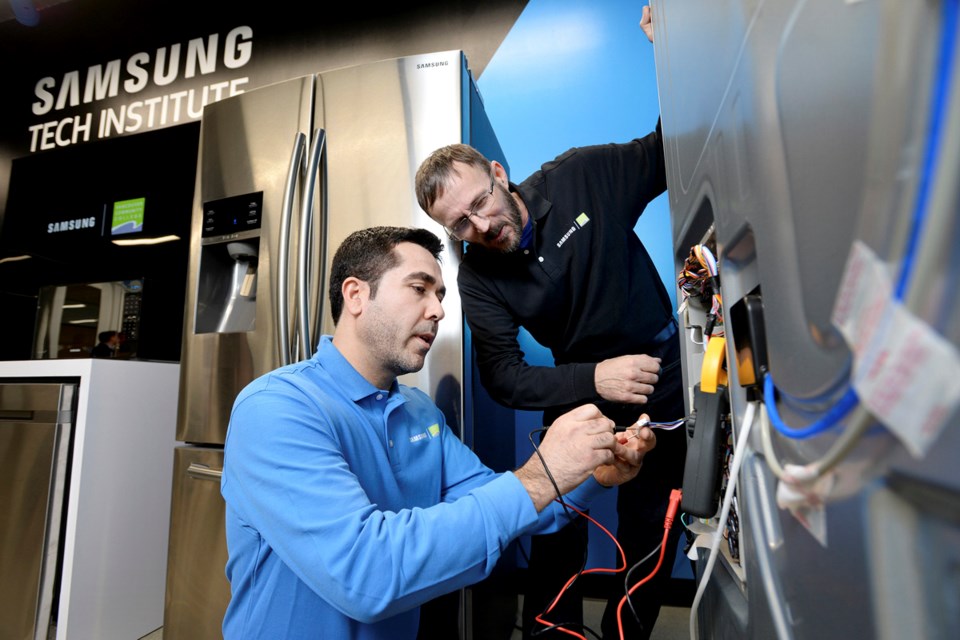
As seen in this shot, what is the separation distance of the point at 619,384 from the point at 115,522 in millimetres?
1593

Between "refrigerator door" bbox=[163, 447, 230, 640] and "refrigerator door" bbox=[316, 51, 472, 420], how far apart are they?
22.1 inches

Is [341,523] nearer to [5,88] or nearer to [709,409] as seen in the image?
[709,409]

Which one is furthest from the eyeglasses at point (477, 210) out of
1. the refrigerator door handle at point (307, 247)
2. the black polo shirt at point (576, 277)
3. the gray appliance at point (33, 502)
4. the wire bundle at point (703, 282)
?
the gray appliance at point (33, 502)

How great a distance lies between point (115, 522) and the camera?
1.57 meters

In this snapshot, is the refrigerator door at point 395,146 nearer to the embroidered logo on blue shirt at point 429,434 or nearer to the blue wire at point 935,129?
the embroidered logo on blue shirt at point 429,434

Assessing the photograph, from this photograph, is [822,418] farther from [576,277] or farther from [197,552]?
[197,552]

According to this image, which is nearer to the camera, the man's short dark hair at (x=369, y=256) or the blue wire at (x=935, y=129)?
the blue wire at (x=935, y=129)

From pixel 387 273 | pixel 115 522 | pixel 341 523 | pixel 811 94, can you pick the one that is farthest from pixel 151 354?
pixel 811 94

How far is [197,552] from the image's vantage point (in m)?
1.40

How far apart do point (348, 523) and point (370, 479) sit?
0.77ft

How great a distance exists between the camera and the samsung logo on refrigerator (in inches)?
85.4

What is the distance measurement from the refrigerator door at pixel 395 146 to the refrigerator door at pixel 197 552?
1.84 ft

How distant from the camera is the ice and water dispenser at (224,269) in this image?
150 cm

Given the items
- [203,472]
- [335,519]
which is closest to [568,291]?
[335,519]
